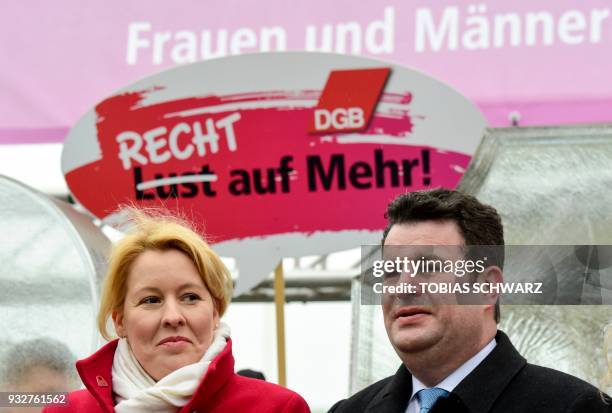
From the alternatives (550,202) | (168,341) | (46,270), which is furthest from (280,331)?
(168,341)

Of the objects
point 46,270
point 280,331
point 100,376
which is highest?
point 100,376

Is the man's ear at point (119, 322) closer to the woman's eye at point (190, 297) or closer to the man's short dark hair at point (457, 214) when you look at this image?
the woman's eye at point (190, 297)

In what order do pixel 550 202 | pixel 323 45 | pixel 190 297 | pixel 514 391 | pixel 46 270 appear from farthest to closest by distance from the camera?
pixel 323 45
pixel 46 270
pixel 550 202
pixel 190 297
pixel 514 391

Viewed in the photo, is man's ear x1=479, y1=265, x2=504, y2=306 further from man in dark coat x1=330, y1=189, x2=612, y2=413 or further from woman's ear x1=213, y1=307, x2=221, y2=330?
woman's ear x1=213, y1=307, x2=221, y2=330

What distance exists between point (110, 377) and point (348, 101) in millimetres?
1293

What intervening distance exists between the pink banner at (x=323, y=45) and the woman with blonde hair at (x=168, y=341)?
60.3 inches

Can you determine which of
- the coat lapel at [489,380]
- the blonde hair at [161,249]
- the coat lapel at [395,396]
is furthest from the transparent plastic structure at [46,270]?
the coat lapel at [489,380]

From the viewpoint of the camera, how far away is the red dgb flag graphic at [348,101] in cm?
314

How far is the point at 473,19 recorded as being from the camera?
12.1ft

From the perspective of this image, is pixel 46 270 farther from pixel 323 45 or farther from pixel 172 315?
pixel 323 45

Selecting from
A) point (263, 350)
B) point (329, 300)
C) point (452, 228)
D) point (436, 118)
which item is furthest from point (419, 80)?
point (263, 350)

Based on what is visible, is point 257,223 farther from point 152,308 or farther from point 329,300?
point 329,300

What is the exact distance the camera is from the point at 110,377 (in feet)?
6.93

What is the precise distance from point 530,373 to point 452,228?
28 centimetres
